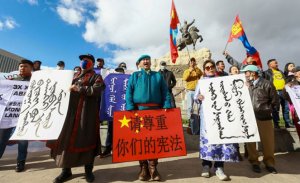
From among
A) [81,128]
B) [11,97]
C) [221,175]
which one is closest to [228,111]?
[221,175]

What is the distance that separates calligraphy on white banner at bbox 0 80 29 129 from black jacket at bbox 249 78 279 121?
4.47m

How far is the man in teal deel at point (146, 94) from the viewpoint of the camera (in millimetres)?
3752

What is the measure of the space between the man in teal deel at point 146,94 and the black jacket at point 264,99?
1658mm

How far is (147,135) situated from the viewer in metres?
3.74

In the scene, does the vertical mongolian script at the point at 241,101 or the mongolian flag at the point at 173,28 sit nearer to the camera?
the vertical mongolian script at the point at 241,101

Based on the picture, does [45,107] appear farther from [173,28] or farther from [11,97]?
[173,28]

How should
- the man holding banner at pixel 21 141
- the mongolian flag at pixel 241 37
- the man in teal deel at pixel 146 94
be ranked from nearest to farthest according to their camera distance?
the man in teal deel at pixel 146 94, the man holding banner at pixel 21 141, the mongolian flag at pixel 241 37

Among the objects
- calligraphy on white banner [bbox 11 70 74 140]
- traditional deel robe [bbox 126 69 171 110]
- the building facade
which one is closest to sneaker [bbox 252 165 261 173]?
traditional deel robe [bbox 126 69 171 110]

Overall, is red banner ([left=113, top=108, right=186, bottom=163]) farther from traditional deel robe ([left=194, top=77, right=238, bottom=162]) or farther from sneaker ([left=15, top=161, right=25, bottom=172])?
sneaker ([left=15, top=161, right=25, bottom=172])

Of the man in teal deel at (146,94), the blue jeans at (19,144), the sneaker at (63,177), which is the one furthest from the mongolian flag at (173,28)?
A: the sneaker at (63,177)

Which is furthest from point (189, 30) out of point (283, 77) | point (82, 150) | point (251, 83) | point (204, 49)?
point (82, 150)

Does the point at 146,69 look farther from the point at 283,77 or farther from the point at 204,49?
the point at 204,49

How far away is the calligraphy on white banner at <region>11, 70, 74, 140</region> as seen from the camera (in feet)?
11.5

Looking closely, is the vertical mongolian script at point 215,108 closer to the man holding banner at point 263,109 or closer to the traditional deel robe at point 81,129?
the man holding banner at point 263,109
